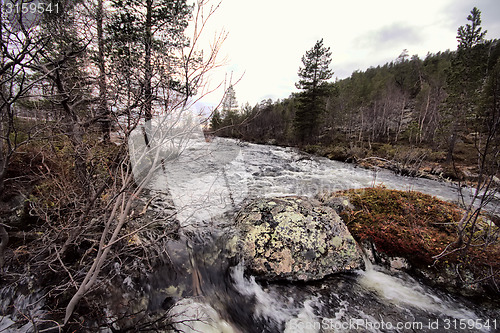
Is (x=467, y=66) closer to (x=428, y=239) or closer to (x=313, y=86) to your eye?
(x=313, y=86)

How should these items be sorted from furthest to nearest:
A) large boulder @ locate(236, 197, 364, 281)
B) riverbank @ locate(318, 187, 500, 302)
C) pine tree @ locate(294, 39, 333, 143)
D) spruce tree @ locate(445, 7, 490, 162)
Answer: pine tree @ locate(294, 39, 333, 143) < spruce tree @ locate(445, 7, 490, 162) < large boulder @ locate(236, 197, 364, 281) < riverbank @ locate(318, 187, 500, 302)

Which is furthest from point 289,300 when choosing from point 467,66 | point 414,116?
point 414,116

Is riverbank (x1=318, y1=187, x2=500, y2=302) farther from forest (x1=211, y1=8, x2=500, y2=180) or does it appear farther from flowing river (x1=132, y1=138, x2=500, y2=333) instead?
forest (x1=211, y1=8, x2=500, y2=180)

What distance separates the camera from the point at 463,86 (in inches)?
596

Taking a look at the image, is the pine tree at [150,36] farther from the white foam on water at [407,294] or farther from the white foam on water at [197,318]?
the white foam on water at [407,294]

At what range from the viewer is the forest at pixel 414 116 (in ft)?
11.1

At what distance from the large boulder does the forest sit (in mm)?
1976

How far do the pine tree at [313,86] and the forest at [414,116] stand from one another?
0.39 feet

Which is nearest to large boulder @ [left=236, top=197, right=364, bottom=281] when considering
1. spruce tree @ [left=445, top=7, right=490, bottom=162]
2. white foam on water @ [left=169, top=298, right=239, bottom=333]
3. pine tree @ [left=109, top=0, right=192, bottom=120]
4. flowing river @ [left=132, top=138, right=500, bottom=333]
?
flowing river @ [left=132, top=138, right=500, bottom=333]

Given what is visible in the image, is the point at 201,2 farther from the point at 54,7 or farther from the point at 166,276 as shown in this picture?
the point at 166,276

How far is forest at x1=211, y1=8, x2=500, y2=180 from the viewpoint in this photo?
3.38 m

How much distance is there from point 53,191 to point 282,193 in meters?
6.73

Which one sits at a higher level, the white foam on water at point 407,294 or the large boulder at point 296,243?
the large boulder at point 296,243

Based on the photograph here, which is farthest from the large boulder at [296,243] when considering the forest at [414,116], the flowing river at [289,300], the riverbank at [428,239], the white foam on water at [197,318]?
the forest at [414,116]
